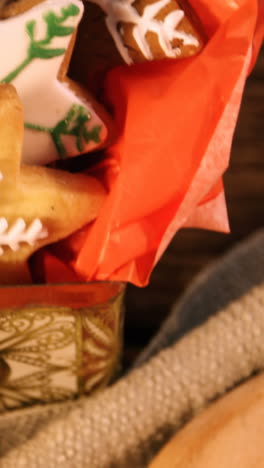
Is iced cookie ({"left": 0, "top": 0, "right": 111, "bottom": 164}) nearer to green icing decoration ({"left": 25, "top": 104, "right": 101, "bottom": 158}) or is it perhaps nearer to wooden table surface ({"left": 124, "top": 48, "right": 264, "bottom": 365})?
green icing decoration ({"left": 25, "top": 104, "right": 101, "bottom": 158})

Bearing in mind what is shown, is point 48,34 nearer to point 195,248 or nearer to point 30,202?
point 30,202

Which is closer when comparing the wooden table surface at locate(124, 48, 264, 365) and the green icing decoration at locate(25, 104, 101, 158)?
the green icing decoration at locate(25, 104, 101, 158)

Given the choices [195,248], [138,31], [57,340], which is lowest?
[195,248]

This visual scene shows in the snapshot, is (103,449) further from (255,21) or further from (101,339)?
(255,21)

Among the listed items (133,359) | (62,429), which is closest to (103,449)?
(62,429)

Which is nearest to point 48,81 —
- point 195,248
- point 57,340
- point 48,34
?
point 48,34

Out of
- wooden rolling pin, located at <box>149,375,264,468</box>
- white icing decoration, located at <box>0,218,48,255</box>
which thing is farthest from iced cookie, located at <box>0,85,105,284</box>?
wooden rolling pin, located at <box>149,375,264,468</box>
